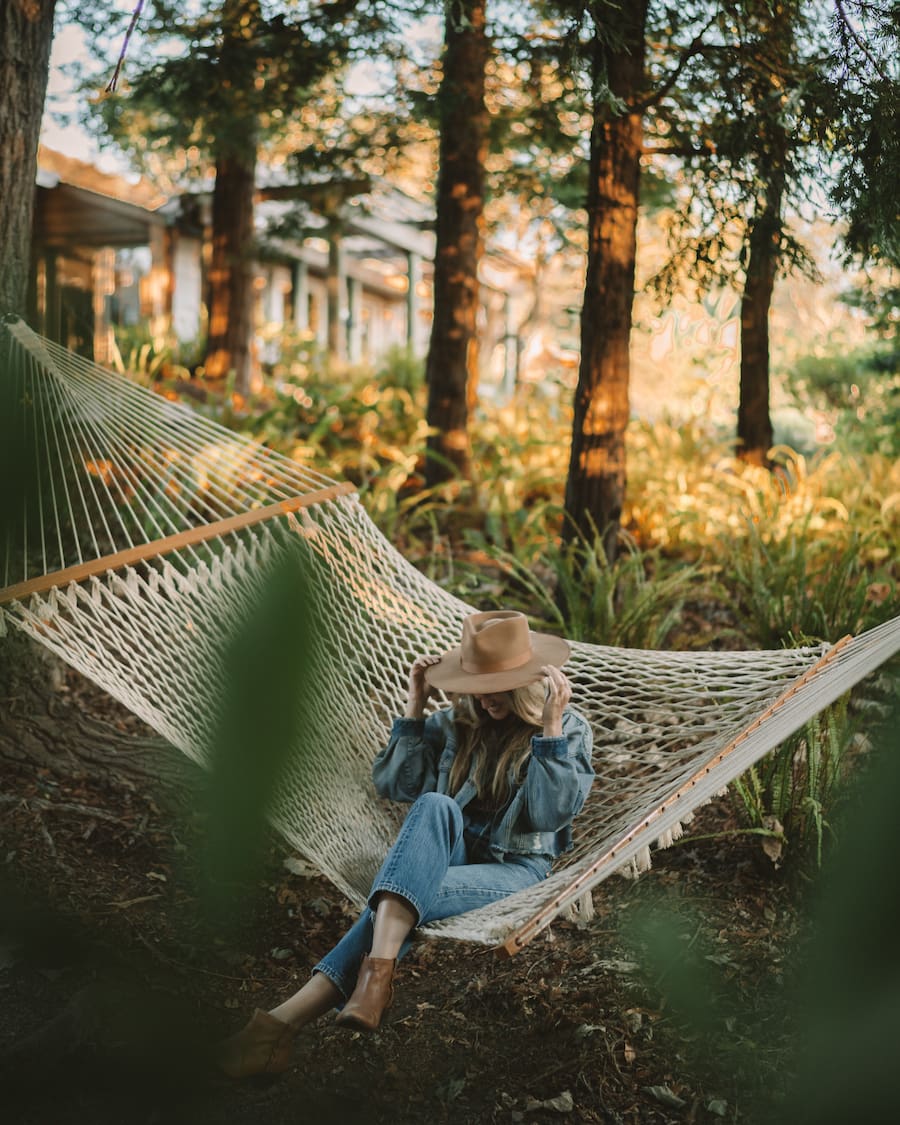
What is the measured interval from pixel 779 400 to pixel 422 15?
9.04 meters

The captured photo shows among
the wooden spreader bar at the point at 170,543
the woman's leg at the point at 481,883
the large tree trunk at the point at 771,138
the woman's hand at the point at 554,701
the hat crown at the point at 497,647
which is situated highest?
the large tree trunk at the point at 771,138

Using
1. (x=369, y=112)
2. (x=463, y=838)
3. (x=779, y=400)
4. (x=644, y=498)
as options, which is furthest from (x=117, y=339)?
(x=779, y=400)

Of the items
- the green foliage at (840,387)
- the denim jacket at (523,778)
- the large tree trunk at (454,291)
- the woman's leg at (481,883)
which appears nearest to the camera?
the woman's leg at (481,883)

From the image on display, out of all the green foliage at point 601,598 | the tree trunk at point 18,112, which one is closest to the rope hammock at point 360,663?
the tree trunk at point 18,112

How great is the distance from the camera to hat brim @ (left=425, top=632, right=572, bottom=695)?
2.01m

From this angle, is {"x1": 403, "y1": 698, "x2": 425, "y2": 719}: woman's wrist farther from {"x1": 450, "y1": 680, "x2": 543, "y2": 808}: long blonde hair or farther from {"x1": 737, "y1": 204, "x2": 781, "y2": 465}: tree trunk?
{"x1": 737, "y1": 204, "x2": 781, "y2": 465}: tree trunk

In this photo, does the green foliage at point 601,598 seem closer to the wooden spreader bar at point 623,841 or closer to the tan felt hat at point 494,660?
the tan felt hat at point 494,660

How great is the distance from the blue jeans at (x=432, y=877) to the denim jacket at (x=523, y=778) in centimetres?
5

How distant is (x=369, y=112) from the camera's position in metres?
5.35

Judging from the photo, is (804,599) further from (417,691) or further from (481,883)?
(481,883)

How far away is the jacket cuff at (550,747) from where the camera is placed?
6.32ft

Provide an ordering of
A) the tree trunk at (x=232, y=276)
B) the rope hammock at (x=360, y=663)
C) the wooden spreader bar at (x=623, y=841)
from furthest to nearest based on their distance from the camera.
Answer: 1. the tree trunk at (x=232, y=276)
2. the rope hammock at (x=360, y=663)
3. the wooden spreader bar at (x=623, y=841)

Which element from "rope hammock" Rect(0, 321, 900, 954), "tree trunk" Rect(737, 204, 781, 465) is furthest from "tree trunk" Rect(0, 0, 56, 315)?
"tree trunk" Rect(737, 204, 781, 465)

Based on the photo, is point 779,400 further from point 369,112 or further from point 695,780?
point 695,780
